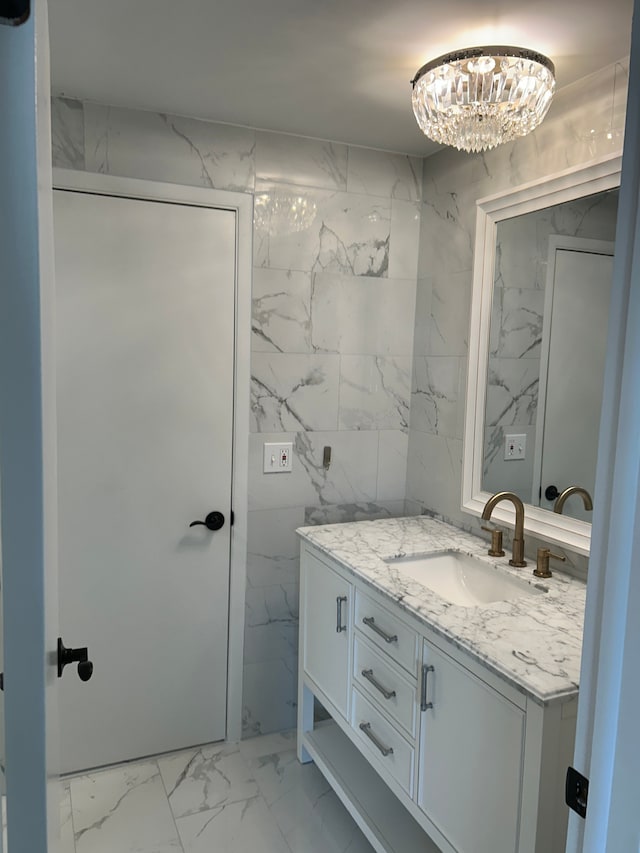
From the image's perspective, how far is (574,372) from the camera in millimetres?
1942

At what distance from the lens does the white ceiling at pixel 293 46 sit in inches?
59.4

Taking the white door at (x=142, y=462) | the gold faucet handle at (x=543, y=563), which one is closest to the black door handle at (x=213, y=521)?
the white door at (x=142, y=462)

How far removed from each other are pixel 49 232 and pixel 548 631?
139cm

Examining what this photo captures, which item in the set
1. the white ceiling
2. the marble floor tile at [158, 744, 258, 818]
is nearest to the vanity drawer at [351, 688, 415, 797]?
the marble floor tile at [158, 744, 258, 818]

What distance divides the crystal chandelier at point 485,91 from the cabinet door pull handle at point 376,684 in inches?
61.4

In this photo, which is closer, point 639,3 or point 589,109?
point 639,3

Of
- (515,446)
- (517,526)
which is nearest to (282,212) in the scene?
(515,446)

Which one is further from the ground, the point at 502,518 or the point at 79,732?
the point at 502,518

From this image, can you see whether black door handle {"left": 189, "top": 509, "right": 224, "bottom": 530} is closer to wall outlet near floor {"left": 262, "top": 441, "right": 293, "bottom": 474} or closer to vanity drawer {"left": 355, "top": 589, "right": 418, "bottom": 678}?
wall outlet near floor {"left": 262, "top": 441, "right": 293, "bottom": 474}

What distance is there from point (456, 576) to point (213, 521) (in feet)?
3.07

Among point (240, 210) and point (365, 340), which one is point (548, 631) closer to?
point (365, 340)

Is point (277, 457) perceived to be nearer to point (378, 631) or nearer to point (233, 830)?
point (378, 631)

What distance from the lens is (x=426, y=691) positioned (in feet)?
5.41

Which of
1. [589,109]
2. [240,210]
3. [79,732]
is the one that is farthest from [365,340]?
[79,732]
